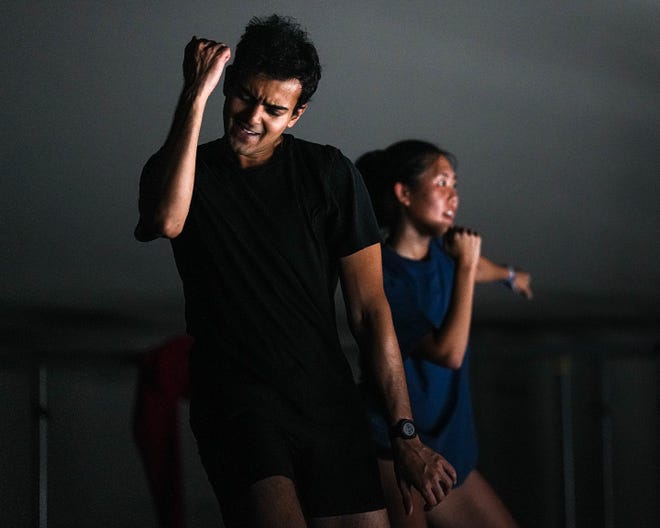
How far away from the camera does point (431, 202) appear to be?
2.25m

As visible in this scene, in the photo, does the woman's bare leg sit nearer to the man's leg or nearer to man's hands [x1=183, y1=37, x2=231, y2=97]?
the man's leg

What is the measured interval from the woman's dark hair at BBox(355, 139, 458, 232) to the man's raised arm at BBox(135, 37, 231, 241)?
0.88 m

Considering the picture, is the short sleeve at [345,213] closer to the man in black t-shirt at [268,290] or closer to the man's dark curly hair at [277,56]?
the man in black t-shirt at [268,290]

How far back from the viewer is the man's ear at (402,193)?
227 cm

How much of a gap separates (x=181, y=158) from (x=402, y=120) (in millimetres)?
2151

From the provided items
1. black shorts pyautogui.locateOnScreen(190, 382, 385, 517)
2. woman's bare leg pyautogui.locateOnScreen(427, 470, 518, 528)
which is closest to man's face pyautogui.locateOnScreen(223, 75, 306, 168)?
black shorts pyautogui.locateOnScreen(190, 382, 385, 517)

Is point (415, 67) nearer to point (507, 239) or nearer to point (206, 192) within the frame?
point (507, 239)

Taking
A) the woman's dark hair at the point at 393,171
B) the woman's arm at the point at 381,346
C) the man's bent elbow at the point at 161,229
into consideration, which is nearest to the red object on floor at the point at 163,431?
the woman's dark hair at the point at 393,171

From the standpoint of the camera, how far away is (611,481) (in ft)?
11.8

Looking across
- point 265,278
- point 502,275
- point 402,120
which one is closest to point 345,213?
point 265,278

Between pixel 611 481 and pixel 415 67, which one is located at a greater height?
pixel 415 67

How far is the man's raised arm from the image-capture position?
143 cm

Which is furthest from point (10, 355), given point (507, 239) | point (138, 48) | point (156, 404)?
point (507, 239)

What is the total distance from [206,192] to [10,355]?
75.4 inches
